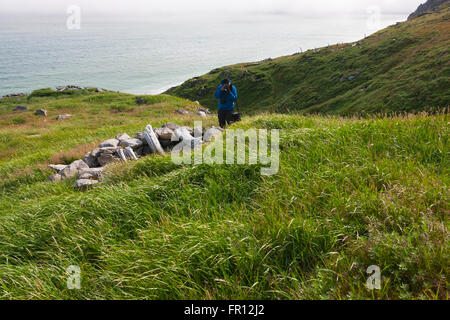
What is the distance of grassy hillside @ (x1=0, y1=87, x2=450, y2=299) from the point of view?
285 cm

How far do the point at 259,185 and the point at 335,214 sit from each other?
5.54 feet

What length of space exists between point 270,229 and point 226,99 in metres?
10.7

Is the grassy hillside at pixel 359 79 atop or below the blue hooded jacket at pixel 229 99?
atop

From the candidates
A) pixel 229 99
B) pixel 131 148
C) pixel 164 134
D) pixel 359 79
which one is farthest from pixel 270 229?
pixel 359 79

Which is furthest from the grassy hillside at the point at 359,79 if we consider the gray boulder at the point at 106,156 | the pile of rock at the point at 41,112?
the pile of rock at the point at 41,112

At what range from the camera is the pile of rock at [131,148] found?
9922 mm

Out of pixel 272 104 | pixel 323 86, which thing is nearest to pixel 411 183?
pixel 323 86

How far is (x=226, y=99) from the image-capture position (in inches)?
532

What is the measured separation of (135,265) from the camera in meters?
3.41

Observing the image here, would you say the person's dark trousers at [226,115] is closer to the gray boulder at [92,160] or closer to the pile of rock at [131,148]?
the pile of rock at [131,148]

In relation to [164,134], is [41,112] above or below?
above

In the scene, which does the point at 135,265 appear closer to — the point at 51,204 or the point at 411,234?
the point at 411,234

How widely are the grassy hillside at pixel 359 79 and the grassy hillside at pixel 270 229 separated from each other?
64.2ft
